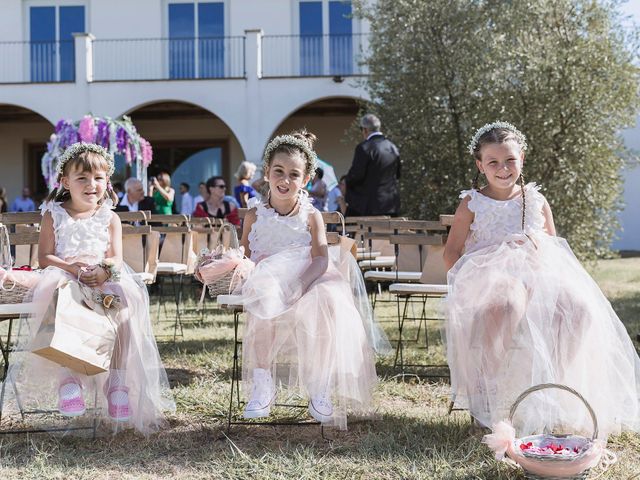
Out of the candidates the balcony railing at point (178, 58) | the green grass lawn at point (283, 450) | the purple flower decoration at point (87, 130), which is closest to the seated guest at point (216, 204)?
the purple flower decoration at point (87, 130)

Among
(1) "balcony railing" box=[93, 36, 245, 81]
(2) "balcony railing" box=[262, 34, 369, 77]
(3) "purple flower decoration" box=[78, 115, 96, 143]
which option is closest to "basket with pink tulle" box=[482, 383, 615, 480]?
(3) "purple flower decoration" box=[78, 115, 96, 143]

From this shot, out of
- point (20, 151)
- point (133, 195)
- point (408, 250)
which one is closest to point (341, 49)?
point (20, 151)

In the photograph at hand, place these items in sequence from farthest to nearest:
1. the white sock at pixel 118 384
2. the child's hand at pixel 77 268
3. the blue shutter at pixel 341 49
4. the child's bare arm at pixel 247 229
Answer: the blue shutter at pixel 341 49, the child's bare arm at pixel 247 229, the child's hand at pixel 77 268, the white sock at pixel 118 384

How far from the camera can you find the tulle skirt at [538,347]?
3.43 meters

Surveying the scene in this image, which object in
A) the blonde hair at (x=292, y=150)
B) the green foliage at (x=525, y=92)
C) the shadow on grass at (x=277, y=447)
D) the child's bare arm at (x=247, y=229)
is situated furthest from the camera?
the green foliage at (x=525, y=92)

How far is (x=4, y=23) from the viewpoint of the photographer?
19125 mm

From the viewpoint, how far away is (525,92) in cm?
1166

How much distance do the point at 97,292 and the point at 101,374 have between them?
39 cm

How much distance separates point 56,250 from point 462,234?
1.97 metres

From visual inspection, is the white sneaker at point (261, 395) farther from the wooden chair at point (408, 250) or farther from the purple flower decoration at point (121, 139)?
the purple flower decoration at point (121, 139)

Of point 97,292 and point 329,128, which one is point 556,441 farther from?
point 329,128

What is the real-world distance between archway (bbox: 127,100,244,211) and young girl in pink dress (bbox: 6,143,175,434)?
52.7 ft

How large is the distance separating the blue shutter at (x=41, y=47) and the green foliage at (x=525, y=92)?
9.63 meters

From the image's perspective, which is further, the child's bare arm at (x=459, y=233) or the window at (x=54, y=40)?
the window at (x=54, y=40)
